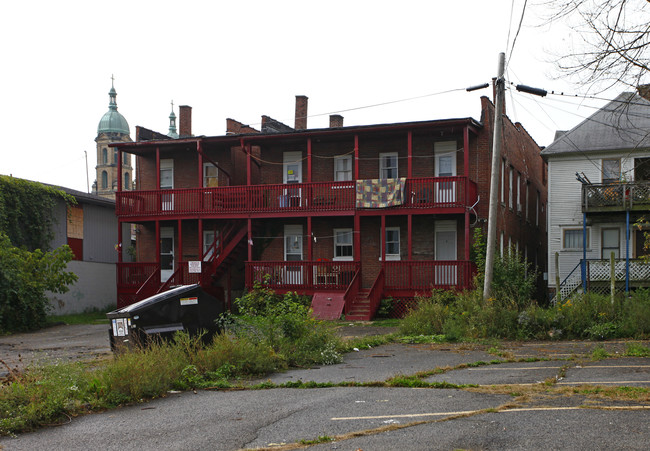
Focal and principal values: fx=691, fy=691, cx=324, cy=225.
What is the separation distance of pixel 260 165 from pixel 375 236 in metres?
5.98

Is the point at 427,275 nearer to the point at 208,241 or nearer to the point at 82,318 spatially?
the point at 208,241

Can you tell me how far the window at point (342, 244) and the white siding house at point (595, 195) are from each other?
8.32 meters

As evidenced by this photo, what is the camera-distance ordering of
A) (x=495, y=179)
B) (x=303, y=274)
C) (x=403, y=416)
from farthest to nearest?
(x=303, y=274) < (x=495, y=179) < (x=403, y=416)

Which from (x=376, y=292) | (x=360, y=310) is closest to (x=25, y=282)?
(x=360, y=310)

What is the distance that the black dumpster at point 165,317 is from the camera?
1162 cm

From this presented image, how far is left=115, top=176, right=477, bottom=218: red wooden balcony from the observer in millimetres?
25031

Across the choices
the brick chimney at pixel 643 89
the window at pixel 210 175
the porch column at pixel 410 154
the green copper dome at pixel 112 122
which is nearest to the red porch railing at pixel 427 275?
the porch column at pixel 410 154

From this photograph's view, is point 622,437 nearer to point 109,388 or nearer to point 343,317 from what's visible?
point 109,388

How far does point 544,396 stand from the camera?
7.97 metres

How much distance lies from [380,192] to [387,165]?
2.52 meters

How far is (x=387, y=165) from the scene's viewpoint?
2789 cm

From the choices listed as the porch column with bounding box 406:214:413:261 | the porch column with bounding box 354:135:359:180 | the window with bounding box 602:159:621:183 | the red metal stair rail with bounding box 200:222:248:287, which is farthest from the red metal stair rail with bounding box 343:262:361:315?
the window with bounding box 602:159:621:183

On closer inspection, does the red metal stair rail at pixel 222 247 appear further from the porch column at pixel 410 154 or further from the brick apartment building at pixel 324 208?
the porch column at pixel 410 154

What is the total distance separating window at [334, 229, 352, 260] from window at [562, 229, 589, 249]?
9257 millimetres
